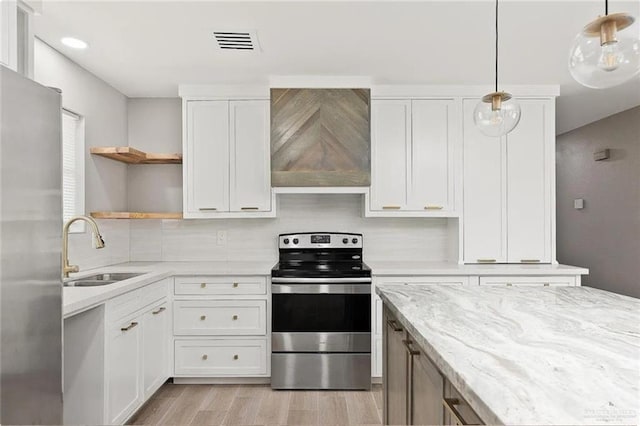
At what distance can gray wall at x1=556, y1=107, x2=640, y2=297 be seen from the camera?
14.0 feet

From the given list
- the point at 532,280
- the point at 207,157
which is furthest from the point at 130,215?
the point at 532,280

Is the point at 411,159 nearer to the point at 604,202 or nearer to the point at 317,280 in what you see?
the point at 317,280

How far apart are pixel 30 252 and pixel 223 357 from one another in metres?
2.31

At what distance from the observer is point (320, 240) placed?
3.77 m

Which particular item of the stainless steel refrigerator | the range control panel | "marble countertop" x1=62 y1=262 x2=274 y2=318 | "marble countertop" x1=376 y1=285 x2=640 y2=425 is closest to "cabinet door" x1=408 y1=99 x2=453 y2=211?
the range control panel

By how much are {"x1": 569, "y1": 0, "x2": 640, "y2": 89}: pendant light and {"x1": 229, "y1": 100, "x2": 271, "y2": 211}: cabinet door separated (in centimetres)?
253

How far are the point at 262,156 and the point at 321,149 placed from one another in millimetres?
521

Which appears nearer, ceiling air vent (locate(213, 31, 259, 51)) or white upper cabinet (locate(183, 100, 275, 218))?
ceiling air vent (locate(213, 31, 259, 51))

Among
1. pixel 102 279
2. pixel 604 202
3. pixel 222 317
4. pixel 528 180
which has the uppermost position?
pixel 528 180

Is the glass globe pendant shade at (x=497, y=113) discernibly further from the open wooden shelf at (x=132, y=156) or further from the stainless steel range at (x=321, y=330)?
the open wooden shelf at (x=132, y=156)

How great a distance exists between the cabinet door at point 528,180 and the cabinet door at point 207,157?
237 cm

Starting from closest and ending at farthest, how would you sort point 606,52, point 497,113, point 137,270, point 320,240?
point 606,52 < point 497,113 < point 137,270 < point 320,240

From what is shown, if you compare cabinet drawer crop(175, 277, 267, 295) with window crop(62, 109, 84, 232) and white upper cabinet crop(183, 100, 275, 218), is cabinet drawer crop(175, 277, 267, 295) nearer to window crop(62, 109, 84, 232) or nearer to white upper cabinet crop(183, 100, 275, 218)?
white upper cabinet crop(183, 100, 275, 218)

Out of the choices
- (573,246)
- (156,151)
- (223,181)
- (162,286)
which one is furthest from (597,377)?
(573,246)
